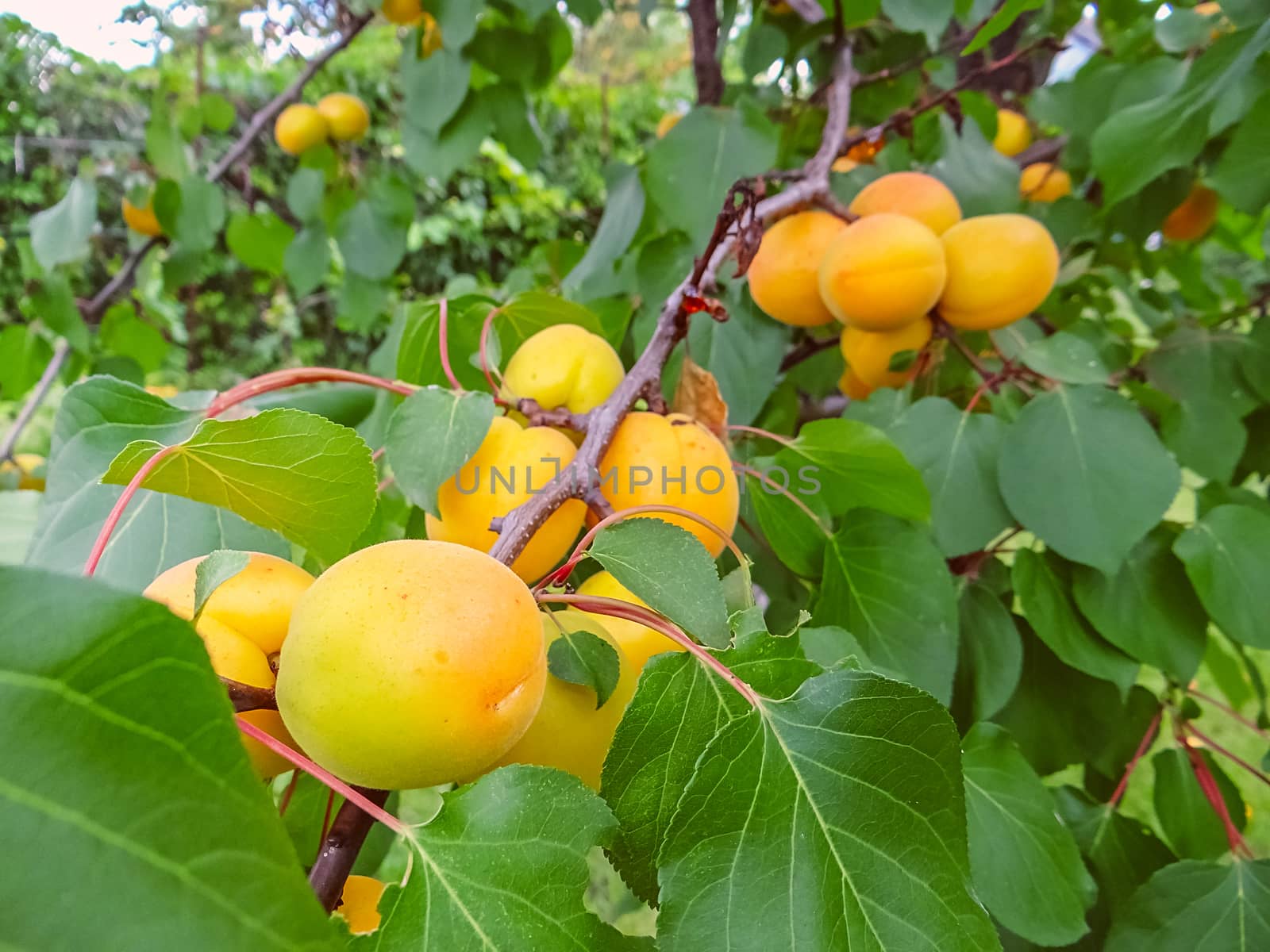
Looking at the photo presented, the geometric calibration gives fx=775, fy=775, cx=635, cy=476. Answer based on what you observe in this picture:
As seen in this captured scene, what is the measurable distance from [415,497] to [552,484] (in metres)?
0.07

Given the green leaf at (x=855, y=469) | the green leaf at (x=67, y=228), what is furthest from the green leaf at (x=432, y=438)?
the green leaf at (x=67, y=228)

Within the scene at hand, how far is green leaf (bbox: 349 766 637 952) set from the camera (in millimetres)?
214

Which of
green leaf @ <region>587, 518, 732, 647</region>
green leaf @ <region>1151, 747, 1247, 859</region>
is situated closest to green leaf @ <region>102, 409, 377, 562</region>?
green leaf @ <region>587, 518, 732, 647</region>

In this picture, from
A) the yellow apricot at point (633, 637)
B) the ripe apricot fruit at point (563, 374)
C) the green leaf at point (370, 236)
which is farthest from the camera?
the green leaf at point (370, 236)

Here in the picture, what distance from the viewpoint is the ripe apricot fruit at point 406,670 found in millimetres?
220

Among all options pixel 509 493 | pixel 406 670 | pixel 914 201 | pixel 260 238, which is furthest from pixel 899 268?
pixel 260 238

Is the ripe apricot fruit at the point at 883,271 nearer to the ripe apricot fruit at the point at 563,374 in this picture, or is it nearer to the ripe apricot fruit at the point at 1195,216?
the ripe apricot fruit at the point at 563,374

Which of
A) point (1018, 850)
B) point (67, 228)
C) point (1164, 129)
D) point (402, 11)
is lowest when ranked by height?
point (1018, 850)

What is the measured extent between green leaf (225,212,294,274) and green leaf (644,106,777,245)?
819 millimetres

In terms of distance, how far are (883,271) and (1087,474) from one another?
21 centimetres

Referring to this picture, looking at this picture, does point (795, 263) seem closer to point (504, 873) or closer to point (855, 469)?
point (855, 469)

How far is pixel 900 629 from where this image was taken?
499mm

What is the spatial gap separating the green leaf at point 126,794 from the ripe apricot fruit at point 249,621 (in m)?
0.12

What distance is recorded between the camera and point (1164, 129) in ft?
2.16
